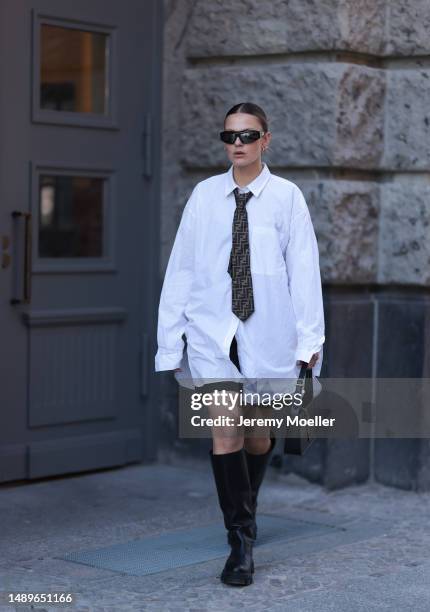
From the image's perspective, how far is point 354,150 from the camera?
20.2 ft

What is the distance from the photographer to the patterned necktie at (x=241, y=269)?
473 cm

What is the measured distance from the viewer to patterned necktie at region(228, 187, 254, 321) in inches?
186

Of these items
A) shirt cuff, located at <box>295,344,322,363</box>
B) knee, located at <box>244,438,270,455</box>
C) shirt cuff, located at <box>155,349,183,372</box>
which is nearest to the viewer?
shirt cuff, located at <box>295,344,322,363</box>

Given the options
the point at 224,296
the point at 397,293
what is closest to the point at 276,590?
the point at 224,296

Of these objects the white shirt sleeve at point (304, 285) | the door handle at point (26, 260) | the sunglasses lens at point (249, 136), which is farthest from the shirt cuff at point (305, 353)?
the door handle at point (26, 260)

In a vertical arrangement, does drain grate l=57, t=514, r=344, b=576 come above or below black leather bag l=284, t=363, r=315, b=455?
below

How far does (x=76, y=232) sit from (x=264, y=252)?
76.3 inches

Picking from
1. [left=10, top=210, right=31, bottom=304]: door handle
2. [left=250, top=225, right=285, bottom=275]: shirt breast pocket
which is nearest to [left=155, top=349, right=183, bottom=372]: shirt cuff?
[left=250, top=225, right=285, bottom=275]: shirt breast pocket

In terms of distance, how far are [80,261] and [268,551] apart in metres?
1.99

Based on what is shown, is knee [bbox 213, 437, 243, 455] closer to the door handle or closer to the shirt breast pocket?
the shirt breast pocket

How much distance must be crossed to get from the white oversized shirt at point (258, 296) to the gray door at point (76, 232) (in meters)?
1.53

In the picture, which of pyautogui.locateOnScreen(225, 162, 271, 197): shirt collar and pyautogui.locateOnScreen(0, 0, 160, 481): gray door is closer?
pyautogui.locateOnScreen(225, 162, 271, 197): shirt collar

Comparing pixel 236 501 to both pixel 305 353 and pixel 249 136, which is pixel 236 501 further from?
pixel 249 136

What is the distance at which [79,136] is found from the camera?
638cm
